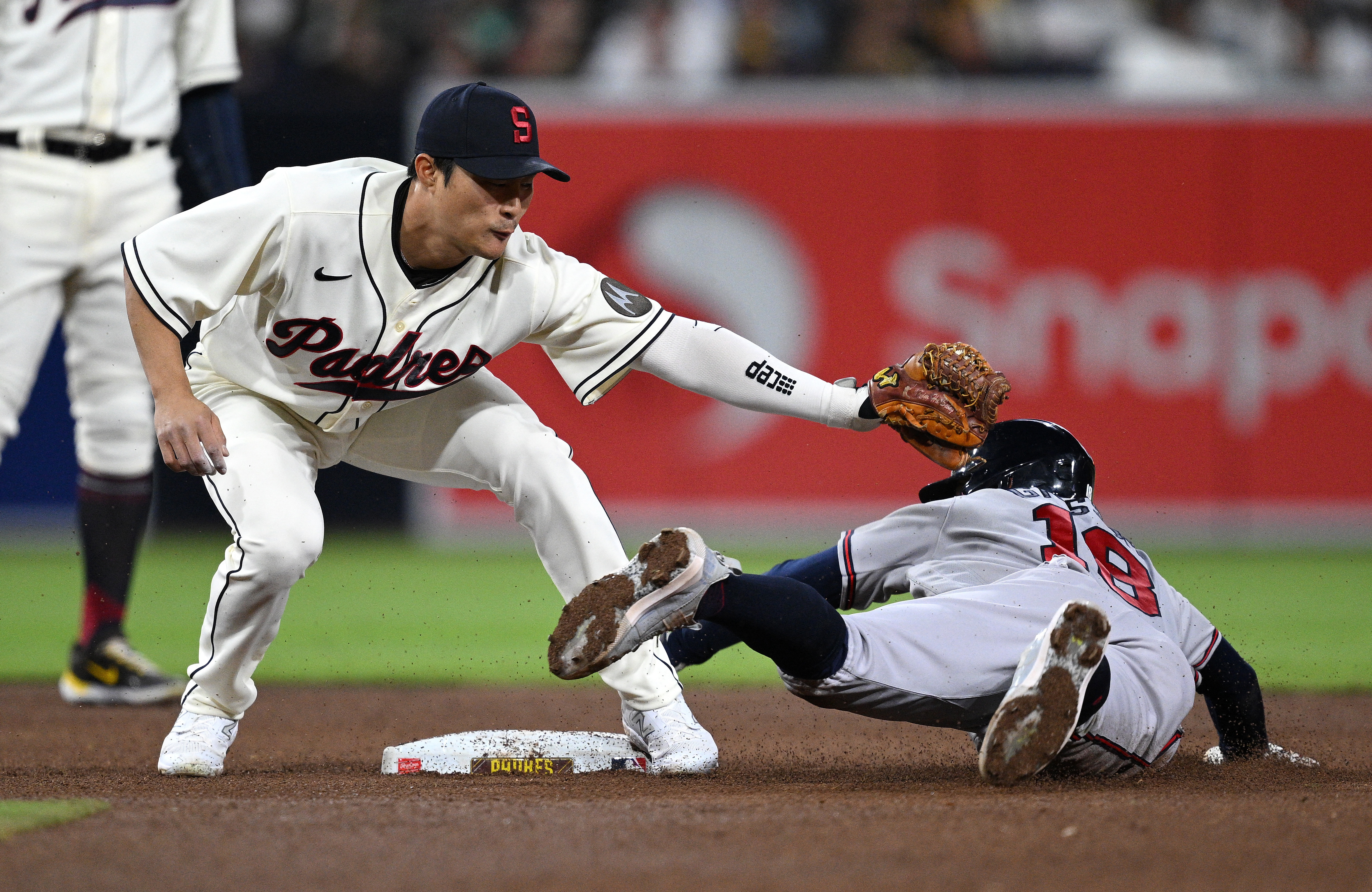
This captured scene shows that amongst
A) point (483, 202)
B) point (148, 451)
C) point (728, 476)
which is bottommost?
point (728, 476)

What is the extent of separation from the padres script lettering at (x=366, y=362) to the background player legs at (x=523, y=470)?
129mm

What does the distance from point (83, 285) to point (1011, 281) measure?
18.0 ft

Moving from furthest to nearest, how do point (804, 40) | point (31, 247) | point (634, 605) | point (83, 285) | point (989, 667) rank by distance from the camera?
point (804, 40)
point (83, 285)
point (31, 247)
point (989, 667)
point (634, 605)

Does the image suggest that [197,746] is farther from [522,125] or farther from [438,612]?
[438,612]

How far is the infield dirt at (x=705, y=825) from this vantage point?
221 cm

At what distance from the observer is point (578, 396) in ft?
11.6

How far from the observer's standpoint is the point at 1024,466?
3398mm

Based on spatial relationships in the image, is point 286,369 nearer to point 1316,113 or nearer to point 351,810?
point 351,810

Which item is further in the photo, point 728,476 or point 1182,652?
point 728,476

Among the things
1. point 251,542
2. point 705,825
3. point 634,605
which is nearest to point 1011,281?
point 251,542

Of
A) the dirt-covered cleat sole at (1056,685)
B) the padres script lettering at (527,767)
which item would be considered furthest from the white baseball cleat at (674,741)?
the dirt-covered cleat sole at (1056,685)

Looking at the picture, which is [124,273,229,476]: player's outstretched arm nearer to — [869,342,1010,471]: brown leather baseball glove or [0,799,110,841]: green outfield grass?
[0,799,110,841]: green outfield grass

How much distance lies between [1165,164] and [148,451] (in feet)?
20.2

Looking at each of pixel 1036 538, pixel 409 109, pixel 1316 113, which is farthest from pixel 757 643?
pixel 1316 113
